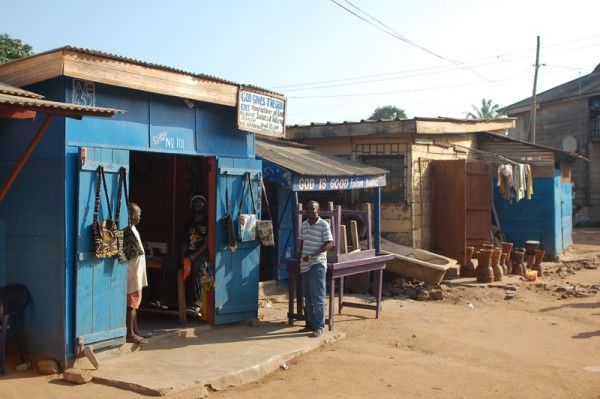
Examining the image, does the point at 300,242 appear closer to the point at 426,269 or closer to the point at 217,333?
the point at 217,333

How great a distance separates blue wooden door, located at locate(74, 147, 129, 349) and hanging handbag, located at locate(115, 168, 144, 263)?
2.3 inches

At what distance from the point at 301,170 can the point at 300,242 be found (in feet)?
4.66

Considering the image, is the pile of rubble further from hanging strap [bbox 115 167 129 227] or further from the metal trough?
hanging strap [bbox 115 167 129 227]

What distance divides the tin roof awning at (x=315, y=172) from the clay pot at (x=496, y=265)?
3321 millimetres

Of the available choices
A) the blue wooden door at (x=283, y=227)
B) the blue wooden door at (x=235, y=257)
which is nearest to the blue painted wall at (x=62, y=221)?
the blue wooden door at (x=235, y=257)

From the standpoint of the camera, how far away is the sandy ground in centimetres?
606

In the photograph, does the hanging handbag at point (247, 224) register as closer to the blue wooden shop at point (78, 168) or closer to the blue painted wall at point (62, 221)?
the blue wooden shop at point (78, 168)

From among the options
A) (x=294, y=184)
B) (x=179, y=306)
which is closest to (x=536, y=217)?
(x=294, y=184)

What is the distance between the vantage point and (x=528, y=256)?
14.6 meters

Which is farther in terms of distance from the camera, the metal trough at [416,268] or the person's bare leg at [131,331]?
the metal trough at [416,268]

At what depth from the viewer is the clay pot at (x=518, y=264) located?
45.8 ft

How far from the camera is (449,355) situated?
762 centimetres

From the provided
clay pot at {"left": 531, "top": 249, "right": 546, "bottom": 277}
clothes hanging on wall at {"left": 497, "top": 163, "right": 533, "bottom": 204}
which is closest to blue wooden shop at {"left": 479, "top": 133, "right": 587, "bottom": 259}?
clothes hanging on wall at {"left": 497, "top": 163, "right": 533, "bottom": 204}

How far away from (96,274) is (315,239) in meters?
2.77
